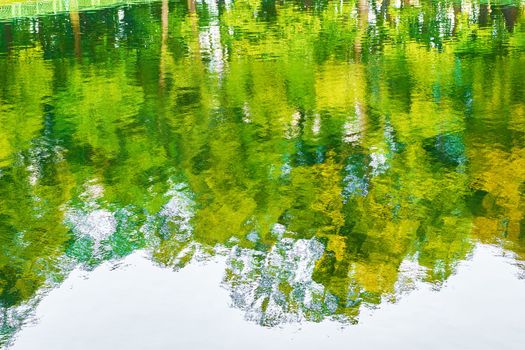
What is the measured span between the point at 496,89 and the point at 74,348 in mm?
18249

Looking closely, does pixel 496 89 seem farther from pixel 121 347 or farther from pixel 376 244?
pixel 121 347

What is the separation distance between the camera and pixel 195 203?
14789mm

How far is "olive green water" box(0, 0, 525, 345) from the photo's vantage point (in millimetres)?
11891

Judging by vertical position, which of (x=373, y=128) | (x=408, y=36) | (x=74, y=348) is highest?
(x=408, y=36)

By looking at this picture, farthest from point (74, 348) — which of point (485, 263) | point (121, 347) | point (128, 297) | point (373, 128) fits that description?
point (373, 128)

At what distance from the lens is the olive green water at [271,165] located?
39.0 feet

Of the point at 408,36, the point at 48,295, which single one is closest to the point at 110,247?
the point at 48,295

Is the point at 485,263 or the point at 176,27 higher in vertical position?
the point at 176,27

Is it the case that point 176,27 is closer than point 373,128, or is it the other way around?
point 373,128

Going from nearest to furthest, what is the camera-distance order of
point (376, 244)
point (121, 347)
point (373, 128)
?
point (121, 347)
point (376, 244)
point (373, 128)

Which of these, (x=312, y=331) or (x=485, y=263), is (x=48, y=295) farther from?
(x=485, y=263)

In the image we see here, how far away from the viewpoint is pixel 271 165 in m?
17.2

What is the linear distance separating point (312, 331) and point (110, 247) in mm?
4324

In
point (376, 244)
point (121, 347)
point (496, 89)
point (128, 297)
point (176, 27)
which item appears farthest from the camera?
point (176, 27)
